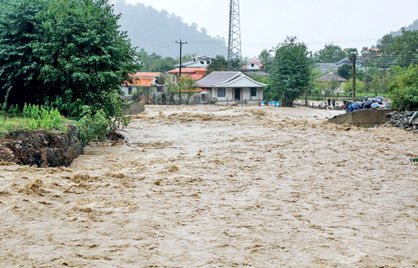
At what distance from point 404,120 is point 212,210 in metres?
18.4

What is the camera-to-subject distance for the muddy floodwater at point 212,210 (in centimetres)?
559

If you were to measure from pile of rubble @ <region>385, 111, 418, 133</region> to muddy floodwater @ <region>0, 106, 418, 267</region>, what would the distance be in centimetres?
807

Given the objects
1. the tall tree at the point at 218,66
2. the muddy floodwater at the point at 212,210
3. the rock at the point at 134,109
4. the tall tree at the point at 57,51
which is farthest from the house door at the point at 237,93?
the muddy floodwater at the point at 212,210

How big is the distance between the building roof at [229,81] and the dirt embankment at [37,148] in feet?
129

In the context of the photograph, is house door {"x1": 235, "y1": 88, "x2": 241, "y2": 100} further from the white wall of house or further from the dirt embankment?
the dirt embankment

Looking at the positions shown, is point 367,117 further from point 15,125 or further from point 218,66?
point 218,66

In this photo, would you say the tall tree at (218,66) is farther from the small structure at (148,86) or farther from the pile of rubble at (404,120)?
the pile of rubble at (404,120)

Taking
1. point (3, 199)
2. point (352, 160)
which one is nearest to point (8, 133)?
point (3, 199)

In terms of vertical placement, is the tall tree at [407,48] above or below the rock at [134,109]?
above

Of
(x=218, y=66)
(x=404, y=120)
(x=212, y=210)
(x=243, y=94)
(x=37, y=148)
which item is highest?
(x=218, y=66)

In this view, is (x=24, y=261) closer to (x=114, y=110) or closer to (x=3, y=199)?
(x=3, y=199)

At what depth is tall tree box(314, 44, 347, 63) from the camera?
104 m

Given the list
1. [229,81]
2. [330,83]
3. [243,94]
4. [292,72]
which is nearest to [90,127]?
[292,72]

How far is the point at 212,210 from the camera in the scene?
779cm
